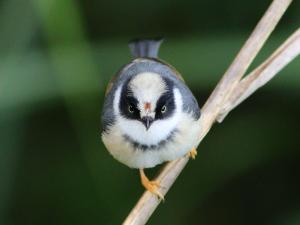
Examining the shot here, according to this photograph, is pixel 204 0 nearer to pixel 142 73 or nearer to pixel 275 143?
pixel 275 143

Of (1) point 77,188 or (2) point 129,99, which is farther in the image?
(1) point 77,188

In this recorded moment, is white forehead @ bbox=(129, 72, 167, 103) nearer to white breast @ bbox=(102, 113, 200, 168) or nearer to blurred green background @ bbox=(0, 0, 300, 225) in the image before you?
white breast @ bbox=(102, 113, 200, 168)

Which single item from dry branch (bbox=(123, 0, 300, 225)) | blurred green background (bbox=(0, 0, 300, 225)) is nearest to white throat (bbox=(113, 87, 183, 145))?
dry branch (bbox=(123, 0, 300, 225))

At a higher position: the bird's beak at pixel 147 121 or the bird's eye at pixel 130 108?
the bird's eye at pixel 130 108

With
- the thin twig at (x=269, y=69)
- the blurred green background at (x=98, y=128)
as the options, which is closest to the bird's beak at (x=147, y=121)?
the thin twig at (x=269, y=69)

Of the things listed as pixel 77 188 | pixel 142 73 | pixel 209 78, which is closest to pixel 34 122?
pixel 77 188

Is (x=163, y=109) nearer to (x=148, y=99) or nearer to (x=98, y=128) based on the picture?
(x=148, y=99)

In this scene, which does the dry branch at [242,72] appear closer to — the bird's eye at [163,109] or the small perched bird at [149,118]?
the small perched bird at [149,118]
